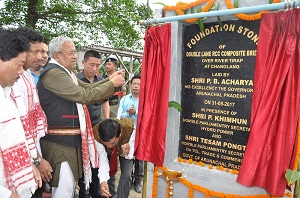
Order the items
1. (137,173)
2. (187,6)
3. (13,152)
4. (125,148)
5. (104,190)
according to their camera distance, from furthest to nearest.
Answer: (137,173) → (125,148) → (104,190) → (187,6) → (13,152)

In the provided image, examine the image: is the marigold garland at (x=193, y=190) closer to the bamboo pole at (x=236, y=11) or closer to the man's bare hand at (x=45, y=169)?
the man's bare hand at (x=45, y=169)

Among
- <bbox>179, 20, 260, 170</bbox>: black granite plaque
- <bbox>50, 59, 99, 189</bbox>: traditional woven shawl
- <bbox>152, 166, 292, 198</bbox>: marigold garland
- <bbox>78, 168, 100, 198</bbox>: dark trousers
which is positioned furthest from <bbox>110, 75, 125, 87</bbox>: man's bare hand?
<bbox>78, 168, 100, 198</bbox>: dark trousers

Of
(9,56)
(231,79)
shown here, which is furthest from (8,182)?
(231,79)

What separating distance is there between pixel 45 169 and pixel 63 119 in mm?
482

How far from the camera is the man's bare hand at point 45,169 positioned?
2.84 metres

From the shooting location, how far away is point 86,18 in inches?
417

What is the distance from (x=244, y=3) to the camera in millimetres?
2641

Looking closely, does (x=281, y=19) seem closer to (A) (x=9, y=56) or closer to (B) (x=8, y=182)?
(A) (x=9, y=56)

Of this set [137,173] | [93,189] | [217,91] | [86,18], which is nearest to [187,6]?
[217,91]

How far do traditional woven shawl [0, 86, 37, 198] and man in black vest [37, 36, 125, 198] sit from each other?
0.74m

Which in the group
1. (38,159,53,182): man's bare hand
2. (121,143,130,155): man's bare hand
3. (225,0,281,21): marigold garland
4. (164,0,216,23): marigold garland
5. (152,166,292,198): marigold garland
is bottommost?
(152,166,292,198): marigold garland

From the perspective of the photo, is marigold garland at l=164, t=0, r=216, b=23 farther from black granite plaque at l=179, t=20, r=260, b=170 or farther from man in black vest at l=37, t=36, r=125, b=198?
man in black vest at l=37, t=36, r=125, b=198

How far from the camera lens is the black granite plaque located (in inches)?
106

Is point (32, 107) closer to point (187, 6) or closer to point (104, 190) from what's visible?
point (104, 190)
